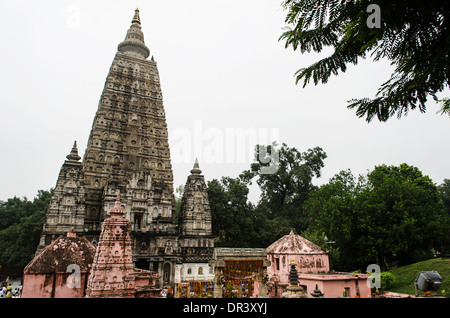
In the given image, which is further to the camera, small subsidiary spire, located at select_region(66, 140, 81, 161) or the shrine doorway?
small subsidiary spire, located at select_region(66, 140, 81, 161)

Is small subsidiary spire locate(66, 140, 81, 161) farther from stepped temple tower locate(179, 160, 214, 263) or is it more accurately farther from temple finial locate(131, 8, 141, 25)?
temple finial locate(131, 8, 141, 25)

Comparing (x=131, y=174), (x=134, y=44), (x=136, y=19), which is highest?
(x=136, y=19)

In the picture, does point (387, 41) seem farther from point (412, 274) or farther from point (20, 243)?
point (20, 243)

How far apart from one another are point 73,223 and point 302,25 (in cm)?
3102

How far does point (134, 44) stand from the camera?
40.6 metres

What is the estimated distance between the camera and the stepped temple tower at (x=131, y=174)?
2950 cm

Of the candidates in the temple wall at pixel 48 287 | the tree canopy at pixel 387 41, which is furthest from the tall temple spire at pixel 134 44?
the tree canopy at pixel 387 41

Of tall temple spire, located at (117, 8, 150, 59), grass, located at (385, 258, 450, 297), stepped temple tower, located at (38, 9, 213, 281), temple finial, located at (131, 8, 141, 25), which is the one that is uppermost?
temple finial, located at (131, 8, 141, 25)

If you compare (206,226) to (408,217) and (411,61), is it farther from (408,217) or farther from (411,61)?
(411,61)

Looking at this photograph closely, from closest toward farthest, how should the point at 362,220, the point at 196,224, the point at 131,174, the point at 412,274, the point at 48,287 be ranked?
the point at 48,287, the point at 412,274, the point at 362,220, the point at 131,174, the point at 196,224

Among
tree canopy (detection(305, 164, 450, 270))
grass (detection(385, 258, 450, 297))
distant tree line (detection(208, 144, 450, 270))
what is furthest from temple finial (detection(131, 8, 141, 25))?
grass (detection(385, 258, 450, 297))

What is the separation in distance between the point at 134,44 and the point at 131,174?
62.5ft

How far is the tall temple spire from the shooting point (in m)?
40.7

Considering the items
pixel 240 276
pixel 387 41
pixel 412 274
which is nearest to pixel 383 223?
pixel 412 274
